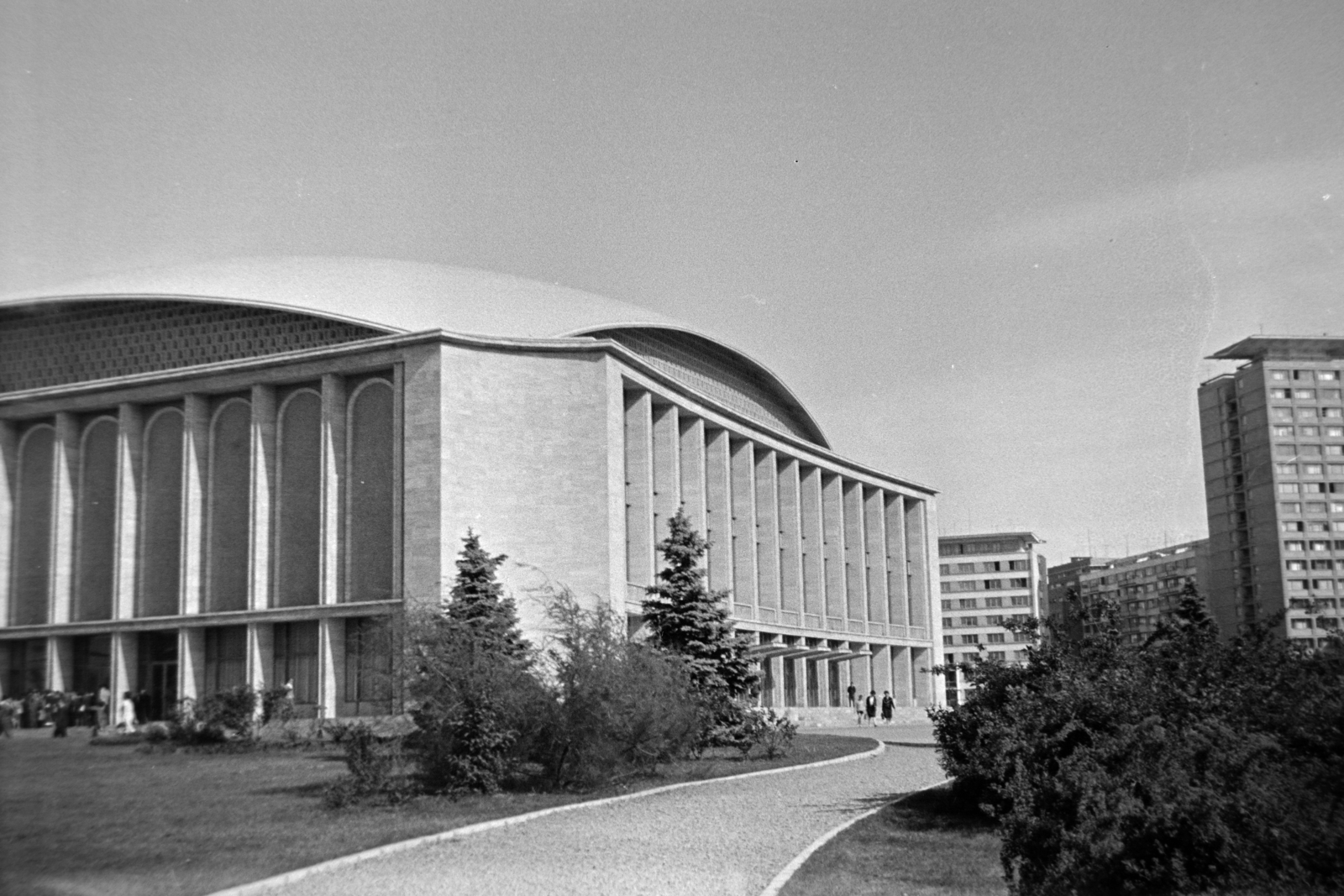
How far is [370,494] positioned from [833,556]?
30.1 meters

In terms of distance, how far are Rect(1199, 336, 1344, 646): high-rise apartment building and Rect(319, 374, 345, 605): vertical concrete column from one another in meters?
25.3

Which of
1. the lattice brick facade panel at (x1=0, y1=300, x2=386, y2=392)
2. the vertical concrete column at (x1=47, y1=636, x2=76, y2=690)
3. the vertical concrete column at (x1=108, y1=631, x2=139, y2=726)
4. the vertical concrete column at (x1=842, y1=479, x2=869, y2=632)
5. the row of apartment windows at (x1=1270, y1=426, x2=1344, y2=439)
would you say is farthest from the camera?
the vertical concrete column at (x1=842, y1=479, x2=869, y2=632)

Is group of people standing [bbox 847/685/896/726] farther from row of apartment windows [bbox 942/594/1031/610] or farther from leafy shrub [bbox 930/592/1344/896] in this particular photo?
row of apartment windows [bbox 942/594/1031/610]

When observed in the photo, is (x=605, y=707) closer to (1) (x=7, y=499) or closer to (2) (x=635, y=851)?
(2) (x=635, y=851)

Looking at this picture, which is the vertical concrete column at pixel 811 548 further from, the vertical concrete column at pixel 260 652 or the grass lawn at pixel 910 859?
the grass lawn at pixel 910 859

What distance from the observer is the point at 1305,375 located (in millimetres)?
34250

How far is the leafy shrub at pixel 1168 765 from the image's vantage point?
9938mm

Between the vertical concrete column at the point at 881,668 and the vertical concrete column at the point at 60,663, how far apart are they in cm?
4751

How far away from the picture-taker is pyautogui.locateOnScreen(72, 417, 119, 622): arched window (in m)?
26.1

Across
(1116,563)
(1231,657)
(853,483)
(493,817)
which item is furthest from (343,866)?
(1116,563)

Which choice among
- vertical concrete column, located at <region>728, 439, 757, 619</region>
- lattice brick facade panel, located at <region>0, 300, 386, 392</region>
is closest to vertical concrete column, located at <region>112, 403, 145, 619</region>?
lattice brick facade panel, located at <region>0, 300, 386, 392</region>

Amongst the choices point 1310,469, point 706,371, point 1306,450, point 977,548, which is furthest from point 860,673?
point 977,548

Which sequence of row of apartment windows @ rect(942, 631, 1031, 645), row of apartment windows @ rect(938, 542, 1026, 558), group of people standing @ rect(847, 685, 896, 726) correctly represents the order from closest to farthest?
1. group of people standing @ rect(847, 685, 896, 726)
2. row of apartment windows @ rect(942, 631, 1031, 645)
3. row of apartment windows @ rect(938, 542, 1026, 558)

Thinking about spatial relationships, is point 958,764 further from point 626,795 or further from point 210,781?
point 210,781
